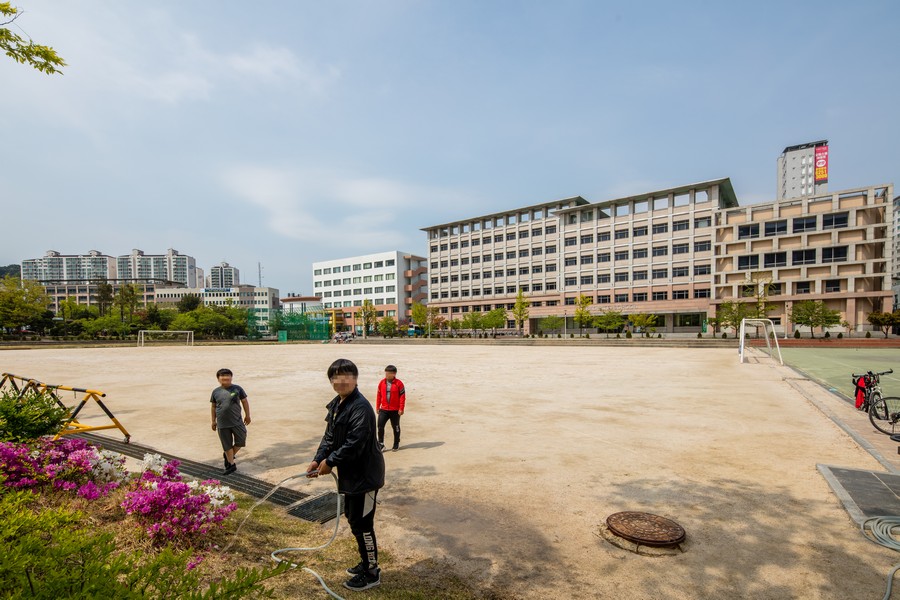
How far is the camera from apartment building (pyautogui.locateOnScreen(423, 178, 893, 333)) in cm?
5859

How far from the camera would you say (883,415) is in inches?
398

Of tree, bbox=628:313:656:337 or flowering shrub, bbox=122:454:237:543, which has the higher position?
flowering shrub, bbox=122:454:237:543

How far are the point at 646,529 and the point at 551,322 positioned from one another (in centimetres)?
7027

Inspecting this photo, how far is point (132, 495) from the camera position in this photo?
468 centimetres

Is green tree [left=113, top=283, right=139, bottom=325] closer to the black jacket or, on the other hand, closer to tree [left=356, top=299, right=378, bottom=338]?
tree [left=356, top=299, right=378, bottom=338]

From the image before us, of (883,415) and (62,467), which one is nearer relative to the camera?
(62,467)

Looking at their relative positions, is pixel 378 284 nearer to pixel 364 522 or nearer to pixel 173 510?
pixel 173 510

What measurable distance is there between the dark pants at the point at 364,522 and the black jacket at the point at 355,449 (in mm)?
122

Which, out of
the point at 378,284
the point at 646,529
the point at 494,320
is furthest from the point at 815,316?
the point at 378,284

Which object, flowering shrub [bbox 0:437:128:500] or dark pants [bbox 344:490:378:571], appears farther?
flowering shrub [bbox 0:437:128:500]

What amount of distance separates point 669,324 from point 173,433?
238ft

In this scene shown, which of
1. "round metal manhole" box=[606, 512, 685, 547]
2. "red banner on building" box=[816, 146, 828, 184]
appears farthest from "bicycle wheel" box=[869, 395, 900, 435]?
"red banner on building" box=[816, 146, 828, 184]

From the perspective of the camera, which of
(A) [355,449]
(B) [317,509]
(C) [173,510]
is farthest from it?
(B) [317,509]

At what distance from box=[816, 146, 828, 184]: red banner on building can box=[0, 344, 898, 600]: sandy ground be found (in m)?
102
